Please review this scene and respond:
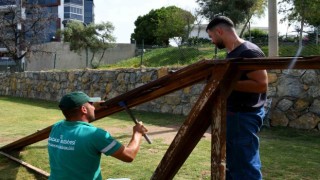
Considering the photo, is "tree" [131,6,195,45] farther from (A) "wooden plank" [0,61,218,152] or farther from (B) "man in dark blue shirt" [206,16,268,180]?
(B) "man in dark blue shirt" [206,16,268,180]

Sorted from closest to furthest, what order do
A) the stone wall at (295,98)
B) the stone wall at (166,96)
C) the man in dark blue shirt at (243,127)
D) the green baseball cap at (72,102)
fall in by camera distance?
the green baseball cap at (72,102) → the man in dark blue shirt at (243,127) → the stone wall at (295,98) → the stone wall at (166,96)

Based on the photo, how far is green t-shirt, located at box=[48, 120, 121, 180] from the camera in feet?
10.2

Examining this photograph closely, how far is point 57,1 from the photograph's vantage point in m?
60.2

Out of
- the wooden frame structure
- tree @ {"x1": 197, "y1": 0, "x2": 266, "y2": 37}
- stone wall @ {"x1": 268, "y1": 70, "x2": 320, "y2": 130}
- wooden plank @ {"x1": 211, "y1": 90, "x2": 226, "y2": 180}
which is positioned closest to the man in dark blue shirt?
the wooden frame structure

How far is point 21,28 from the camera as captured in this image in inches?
1088

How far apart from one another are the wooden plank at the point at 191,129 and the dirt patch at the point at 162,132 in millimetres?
4285

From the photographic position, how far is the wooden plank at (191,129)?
3062 mm

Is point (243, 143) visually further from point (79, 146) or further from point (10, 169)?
point (10, 169)

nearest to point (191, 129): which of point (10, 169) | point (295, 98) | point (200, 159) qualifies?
point (200, 159)

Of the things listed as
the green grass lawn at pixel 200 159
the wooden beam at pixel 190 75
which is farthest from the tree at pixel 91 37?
the wooden beam at pixel 190 75

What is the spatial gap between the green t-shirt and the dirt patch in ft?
14.6

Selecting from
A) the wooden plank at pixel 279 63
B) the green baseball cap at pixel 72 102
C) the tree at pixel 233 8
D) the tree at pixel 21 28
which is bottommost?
the green baseball cap at pixel 72 102

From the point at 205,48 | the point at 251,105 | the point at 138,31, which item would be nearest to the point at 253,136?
the point at 251,105

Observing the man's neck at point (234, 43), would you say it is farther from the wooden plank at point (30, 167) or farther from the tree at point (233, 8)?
the tree at point (233, 8)
